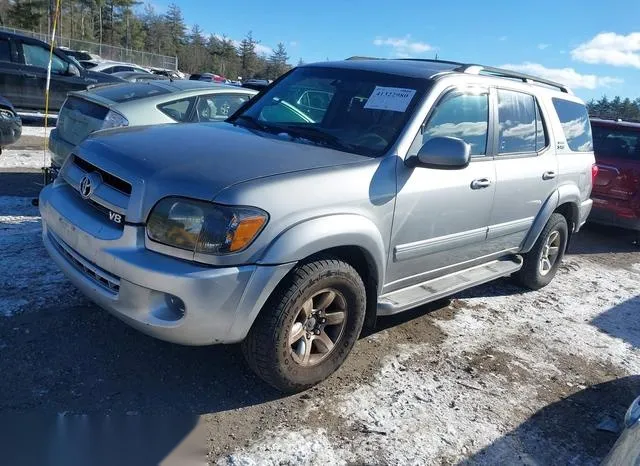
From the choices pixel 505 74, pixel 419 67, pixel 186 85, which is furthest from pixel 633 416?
pixel 186 85

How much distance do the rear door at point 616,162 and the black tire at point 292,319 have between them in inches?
238

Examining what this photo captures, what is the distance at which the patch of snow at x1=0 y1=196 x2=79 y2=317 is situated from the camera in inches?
151

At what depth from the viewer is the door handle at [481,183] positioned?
154 inches

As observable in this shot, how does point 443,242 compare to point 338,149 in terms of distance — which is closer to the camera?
point 338,149

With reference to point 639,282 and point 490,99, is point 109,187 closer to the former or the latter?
point 490,99

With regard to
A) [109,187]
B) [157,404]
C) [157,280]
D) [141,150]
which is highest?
[141,150]

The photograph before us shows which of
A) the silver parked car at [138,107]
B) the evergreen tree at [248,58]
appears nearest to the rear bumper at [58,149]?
the silver parked car at [138,107]

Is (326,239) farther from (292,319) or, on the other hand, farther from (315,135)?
(315,135)

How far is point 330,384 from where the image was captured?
133 inches

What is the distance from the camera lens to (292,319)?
2.95 meters

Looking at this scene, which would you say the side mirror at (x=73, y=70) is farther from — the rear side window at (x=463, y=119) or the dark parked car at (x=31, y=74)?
the rear side window at (x=463, y=119)

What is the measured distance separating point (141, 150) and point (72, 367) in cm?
131

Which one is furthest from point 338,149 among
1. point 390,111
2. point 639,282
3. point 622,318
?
point 639,282

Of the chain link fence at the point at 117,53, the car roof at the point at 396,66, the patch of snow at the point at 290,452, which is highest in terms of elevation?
the chain link fence at the point at 117,53
